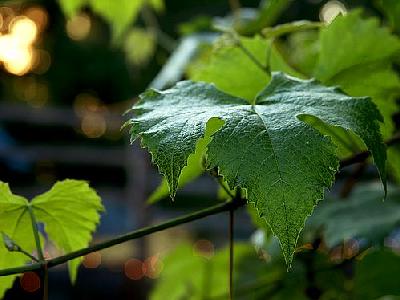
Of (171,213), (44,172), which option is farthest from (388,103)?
(44,172)

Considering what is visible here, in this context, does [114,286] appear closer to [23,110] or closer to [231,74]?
[23,110]

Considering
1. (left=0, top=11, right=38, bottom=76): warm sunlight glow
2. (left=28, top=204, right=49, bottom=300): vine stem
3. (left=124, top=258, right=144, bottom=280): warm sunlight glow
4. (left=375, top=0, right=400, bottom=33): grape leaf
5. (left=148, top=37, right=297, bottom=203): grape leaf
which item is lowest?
(left=124, top=258, right=144, bottom=280): warm sunlight glow

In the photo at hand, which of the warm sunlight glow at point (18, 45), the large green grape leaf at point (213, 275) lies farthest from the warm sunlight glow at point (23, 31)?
the large green grape leaf at point (213, 275)

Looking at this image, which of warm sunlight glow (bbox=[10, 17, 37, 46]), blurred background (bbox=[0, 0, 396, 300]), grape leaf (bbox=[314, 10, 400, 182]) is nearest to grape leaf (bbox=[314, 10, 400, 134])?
grape leaf (bbox=[314, 10, 400, 182])

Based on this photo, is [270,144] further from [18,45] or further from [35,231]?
[18,45]

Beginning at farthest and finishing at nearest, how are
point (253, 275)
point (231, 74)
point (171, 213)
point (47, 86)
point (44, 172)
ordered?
point (47, 86), point (44, 172), point (171, 213), point (253, 275), point (231, 74)

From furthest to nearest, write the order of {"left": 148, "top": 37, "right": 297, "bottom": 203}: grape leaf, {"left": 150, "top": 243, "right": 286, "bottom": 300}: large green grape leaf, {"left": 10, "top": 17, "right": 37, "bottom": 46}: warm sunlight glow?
{"left": 10, "top": 17, "right": 37, "bottom": 46}: warm sunlight glow → {"left": 150, "top": 243, "right": 286, "bottom": 300}: large green grape leaf → {"left": 148, "top": 37, "right": 297, "bottom": 203}: grape leaf

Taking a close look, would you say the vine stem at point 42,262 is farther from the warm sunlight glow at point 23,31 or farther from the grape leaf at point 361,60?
the warm sunlight glow at point 23,31

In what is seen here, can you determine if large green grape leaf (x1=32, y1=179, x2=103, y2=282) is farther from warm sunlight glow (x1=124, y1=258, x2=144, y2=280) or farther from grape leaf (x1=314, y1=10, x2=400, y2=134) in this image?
warm sunlight glow (x1=124, y1=258, x2=144, y2=280)
